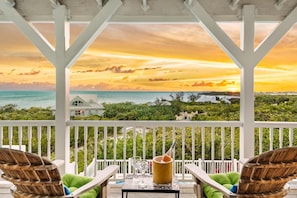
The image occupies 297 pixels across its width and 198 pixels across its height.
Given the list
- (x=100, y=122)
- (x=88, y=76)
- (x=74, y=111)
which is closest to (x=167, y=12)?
(x=100, y=122)

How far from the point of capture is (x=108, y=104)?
6.74 metres

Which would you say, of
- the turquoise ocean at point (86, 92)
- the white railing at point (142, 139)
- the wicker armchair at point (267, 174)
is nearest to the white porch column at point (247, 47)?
the white railing at point (142, 139)

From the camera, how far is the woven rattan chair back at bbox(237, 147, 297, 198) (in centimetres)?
214

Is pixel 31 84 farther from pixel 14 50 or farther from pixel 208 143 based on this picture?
pixel 208 143

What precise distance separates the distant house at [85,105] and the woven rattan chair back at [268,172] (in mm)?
4423

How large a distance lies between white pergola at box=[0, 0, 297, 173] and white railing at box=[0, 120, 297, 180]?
0.23 m

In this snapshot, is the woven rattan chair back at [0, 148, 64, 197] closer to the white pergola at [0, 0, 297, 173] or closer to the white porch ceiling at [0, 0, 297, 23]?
the white pergola at [0, 0, 297, 173]

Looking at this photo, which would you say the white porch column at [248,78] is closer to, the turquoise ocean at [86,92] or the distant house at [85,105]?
the turquoise ocean at [86,92]

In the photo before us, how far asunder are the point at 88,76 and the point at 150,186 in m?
4.97

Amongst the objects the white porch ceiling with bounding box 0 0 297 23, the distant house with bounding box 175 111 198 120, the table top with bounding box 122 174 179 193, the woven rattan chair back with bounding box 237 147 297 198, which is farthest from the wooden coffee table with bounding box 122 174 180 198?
the distant house with bounding box 175 111 198 120

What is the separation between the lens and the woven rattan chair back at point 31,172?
214 cm

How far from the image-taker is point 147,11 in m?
3.99

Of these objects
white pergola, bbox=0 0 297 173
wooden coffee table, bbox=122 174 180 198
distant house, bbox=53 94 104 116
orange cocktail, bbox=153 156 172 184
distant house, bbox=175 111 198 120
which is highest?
white pergola, bbox=0 0 297 173

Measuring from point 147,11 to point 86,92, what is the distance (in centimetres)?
337
